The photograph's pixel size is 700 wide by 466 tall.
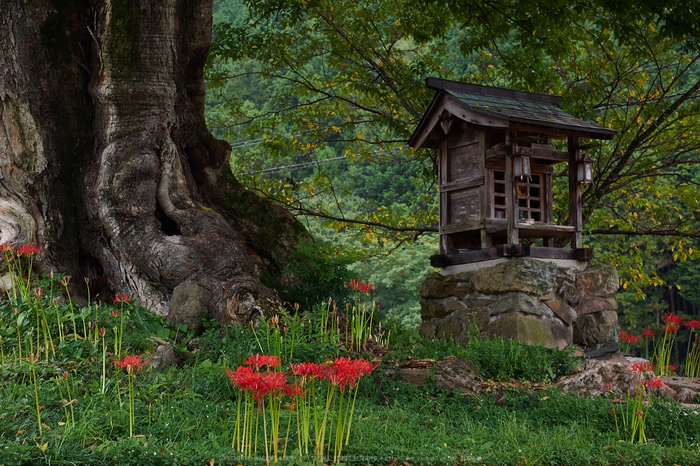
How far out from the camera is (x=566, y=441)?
3.87m

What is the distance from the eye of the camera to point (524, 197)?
8.24m

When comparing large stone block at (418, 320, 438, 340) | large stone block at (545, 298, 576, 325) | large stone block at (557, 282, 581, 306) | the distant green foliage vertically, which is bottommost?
large stone block at (418, 320, 438, 340)

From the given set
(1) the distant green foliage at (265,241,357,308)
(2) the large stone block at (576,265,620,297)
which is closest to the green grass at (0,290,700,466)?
(1) the distant green foliage at (265,241,357,308)

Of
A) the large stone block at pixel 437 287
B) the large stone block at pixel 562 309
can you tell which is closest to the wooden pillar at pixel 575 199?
the large stone block at pixel 562 309

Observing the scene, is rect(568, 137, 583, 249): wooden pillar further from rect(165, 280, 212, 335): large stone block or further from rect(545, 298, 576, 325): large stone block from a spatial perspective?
rect(165, 280, 212, 335): large stone block

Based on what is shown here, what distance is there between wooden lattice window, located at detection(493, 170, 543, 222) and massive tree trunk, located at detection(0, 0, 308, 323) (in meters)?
2.75

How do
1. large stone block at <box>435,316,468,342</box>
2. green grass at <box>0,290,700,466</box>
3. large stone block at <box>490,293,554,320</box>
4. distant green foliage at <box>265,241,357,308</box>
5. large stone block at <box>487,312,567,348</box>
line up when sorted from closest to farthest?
green grass at <box>0,290,700,466</box>, distant green foliage at <box>265,241,357,308</box>, large stone block at <box>487,312,567,348</box>, large stone block at <box>490,293,554,320</box>, large stone block at <box>435,316,468,342</box>

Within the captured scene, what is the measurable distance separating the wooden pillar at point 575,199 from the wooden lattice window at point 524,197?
425 mm

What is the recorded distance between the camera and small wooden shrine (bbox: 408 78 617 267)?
7.73 meters

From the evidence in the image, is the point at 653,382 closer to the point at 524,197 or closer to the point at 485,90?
the point at 524,197

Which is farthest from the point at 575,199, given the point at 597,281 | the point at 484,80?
the point at 484,80

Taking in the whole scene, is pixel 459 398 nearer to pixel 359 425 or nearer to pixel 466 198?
pixel 359 425

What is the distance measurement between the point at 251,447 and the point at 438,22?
8138mm

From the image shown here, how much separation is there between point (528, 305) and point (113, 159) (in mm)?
5049
